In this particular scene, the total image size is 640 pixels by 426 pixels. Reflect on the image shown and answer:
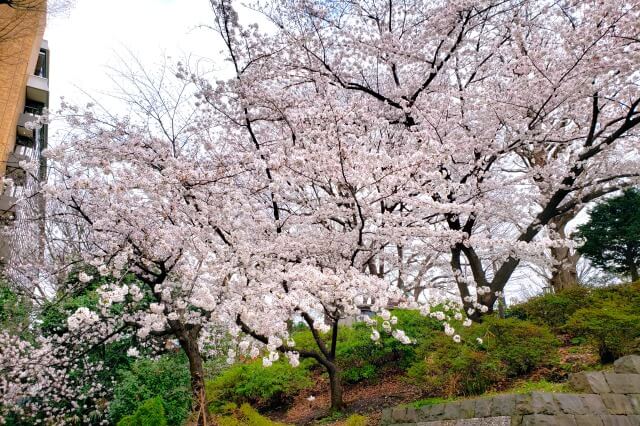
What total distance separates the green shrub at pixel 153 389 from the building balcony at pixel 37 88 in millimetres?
15890

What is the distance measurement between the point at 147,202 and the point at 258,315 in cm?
251

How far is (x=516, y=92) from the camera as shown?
8516 millimetres

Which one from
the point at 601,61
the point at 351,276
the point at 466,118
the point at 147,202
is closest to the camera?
the point at 351,276

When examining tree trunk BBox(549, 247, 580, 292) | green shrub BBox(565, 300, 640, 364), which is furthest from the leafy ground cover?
tree trunk BBox(549, 247, 580, 292)

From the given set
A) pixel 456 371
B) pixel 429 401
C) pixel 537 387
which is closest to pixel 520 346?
pixel 537 387

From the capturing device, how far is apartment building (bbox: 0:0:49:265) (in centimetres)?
986

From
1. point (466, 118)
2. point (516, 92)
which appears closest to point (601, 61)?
point (516, 92)

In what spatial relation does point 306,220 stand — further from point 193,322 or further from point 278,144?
point 193,322

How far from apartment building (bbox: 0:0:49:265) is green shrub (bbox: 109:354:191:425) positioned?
3.53 meters

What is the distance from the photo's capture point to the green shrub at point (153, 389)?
8.96 meters

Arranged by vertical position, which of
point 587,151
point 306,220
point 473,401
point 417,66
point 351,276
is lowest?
point 473,401

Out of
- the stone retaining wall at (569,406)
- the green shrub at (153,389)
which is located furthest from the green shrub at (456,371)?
the green shrub at (153,389)

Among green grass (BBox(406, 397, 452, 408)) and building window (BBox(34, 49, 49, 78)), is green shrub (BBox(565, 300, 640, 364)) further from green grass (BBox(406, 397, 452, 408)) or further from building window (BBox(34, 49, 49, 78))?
building window (BBox(34, 49, 49, 78))

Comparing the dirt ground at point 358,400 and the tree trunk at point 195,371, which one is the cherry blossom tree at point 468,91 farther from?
the tree trunk at point 195,371
